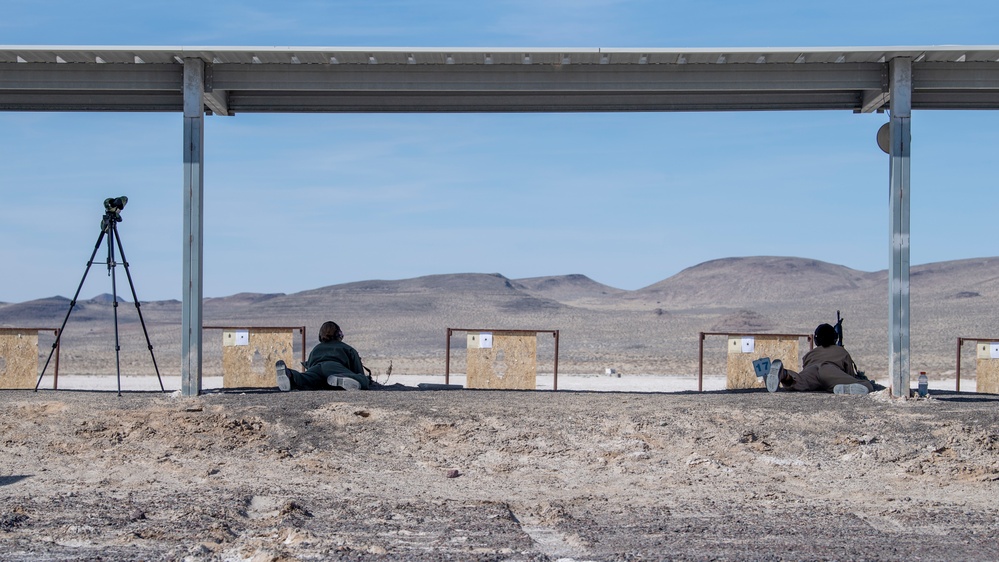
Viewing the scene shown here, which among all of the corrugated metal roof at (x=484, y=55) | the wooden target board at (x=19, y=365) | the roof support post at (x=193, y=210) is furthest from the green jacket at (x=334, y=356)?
the wooden target board at (x=19, y=365)

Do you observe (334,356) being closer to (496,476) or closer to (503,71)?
(496,476)

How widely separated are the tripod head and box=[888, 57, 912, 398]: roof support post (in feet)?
35.8

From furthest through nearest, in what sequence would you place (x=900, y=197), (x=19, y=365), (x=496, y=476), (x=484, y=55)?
(x=19, y=365)
(x=900, y=197)
(x=484, y=55)
(x=496, y=476)

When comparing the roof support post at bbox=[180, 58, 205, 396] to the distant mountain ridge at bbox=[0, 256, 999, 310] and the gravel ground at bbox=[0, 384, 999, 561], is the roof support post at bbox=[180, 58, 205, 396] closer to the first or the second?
the gravel ground at bbox=[0, 384, 999, 561]

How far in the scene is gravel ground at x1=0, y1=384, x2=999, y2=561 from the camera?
7.82 m

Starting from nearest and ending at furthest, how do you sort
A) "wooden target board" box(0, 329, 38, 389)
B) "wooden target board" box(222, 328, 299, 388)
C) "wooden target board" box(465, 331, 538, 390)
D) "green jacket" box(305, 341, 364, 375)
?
"green jacket" box(305, 341, 364, 375)
"wooden target board" box(0, 329, 38, 389)
"wooden target board" box(222, 328, 299, 388)
"wooden target board" box(465, 331, 538, 390)

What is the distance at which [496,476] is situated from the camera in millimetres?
11016

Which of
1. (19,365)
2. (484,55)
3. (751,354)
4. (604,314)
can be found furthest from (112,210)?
(604,314)

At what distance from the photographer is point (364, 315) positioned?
69.6 meters

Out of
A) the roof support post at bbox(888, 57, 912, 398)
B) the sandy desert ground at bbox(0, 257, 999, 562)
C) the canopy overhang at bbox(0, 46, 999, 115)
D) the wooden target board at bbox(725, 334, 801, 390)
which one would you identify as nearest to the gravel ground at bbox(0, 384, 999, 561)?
the sandy desert ground at bbox(0, 257, 999, 562)

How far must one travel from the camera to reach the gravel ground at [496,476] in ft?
25.7

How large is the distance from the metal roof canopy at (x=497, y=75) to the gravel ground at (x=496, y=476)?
5.87 ft

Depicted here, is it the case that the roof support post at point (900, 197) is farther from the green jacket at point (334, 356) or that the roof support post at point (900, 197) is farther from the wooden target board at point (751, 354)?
the green jacket at point (334, 356)

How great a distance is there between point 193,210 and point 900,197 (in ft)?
31.8
